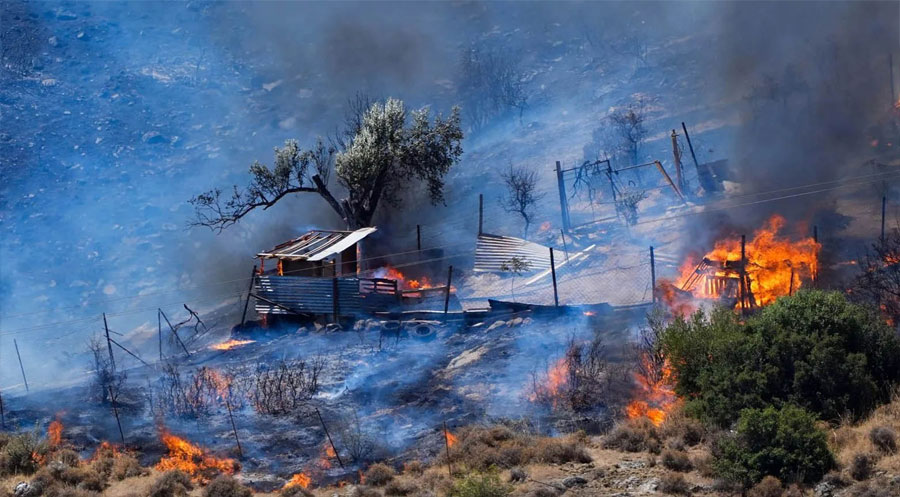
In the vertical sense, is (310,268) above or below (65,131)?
below

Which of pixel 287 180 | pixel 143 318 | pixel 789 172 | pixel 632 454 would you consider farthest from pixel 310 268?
pixel 789 172

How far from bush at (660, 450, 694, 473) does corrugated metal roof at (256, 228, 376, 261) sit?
1619cm

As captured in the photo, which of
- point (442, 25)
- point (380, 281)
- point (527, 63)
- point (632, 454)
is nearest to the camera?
point (632, 454)

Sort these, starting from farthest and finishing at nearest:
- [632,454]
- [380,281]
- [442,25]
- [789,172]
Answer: [442,25]
[789,172]
[380,281]
[632,454]

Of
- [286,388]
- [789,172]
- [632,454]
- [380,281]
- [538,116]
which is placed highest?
[538,116]

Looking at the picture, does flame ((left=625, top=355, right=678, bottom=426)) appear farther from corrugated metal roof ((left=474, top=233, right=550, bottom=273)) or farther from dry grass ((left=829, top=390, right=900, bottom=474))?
corrugated metal roof ((left=474, top=233, right=550, bottom=273))

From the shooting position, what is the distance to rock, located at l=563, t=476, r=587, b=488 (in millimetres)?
17991

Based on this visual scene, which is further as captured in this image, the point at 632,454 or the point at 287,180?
the point at 287,180

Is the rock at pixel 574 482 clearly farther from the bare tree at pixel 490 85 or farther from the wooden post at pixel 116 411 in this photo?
the bare tree at pixel 490 85

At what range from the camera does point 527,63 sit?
56688mm

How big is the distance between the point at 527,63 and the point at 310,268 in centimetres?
2862

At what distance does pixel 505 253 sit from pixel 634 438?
1468 centimetres

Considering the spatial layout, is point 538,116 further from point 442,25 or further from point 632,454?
point 632,454

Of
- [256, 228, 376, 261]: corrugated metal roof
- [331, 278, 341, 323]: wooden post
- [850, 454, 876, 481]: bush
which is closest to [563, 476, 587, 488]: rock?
[850, 454, 876, 481]: bush
